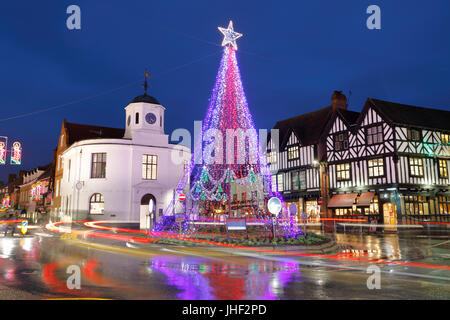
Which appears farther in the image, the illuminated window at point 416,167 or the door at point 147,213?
the illuminated window at point 416,167

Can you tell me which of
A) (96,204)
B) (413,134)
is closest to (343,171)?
(413,134)

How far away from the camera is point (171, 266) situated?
422 inches

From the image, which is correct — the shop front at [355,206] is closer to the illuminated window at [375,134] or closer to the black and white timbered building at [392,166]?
the black and white timbered building at [392,166]

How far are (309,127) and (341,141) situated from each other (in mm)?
6224

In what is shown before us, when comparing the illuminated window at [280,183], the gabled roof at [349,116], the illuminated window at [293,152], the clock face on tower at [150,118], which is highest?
the gabled roof at [349,116]

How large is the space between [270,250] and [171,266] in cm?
501

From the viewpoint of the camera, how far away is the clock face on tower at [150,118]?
34.2m

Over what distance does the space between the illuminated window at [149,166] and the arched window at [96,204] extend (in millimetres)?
4178

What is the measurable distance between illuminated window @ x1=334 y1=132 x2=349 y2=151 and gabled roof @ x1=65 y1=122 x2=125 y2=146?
960 inches

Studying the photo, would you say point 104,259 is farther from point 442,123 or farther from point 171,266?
point 442,123

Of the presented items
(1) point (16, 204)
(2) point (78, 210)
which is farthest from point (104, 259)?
(1) point (16, 204)

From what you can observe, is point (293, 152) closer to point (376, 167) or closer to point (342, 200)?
point (342, 200)

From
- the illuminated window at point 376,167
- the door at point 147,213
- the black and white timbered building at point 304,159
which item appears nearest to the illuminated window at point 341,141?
the black and white timbered building at point 304,159

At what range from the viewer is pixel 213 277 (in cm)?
889
